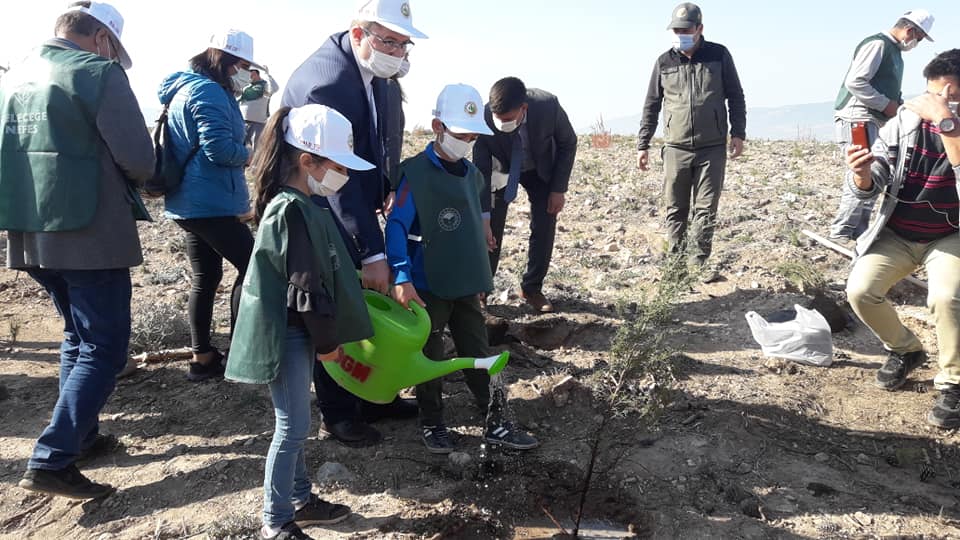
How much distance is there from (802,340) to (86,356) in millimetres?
3756

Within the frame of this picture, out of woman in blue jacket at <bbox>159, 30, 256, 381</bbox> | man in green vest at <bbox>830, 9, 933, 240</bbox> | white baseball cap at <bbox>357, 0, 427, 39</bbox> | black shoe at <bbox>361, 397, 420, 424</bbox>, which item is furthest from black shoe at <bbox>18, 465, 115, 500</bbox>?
man in green vest at <bbox>830, 9, 933, 240</bbox>

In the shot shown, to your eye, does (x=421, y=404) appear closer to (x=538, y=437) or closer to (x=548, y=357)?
(x=538, y=437)

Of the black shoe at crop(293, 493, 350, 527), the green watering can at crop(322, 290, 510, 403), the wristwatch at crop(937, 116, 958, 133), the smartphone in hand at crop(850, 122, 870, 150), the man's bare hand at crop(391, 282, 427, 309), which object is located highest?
the wristwatch at crop(937, 116, 958, 133)

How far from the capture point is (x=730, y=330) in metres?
4.65

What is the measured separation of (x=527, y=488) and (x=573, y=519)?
0.24 m

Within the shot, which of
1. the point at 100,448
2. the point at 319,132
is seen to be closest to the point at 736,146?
the point at 319,132

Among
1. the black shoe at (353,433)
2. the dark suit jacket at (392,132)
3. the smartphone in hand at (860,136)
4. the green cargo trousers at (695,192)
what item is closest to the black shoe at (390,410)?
the black shoe at (353,433)

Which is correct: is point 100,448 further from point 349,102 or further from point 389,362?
point 349,102

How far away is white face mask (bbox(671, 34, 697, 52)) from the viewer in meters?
4.94

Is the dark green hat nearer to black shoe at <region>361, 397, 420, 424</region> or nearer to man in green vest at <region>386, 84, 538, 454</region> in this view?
man in green vest at <region>386, 84, 538, 454</region>

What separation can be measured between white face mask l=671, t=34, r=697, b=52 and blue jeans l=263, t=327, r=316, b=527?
3730mm

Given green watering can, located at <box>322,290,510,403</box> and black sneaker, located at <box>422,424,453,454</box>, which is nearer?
green watering can, located at <box>322,290,510,403</box>

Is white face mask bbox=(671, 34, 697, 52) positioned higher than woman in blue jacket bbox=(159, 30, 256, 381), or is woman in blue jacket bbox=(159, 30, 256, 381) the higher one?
white face mask bbox=(671, 34, 697, 52)

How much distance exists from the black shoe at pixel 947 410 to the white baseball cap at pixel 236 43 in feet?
12.7
